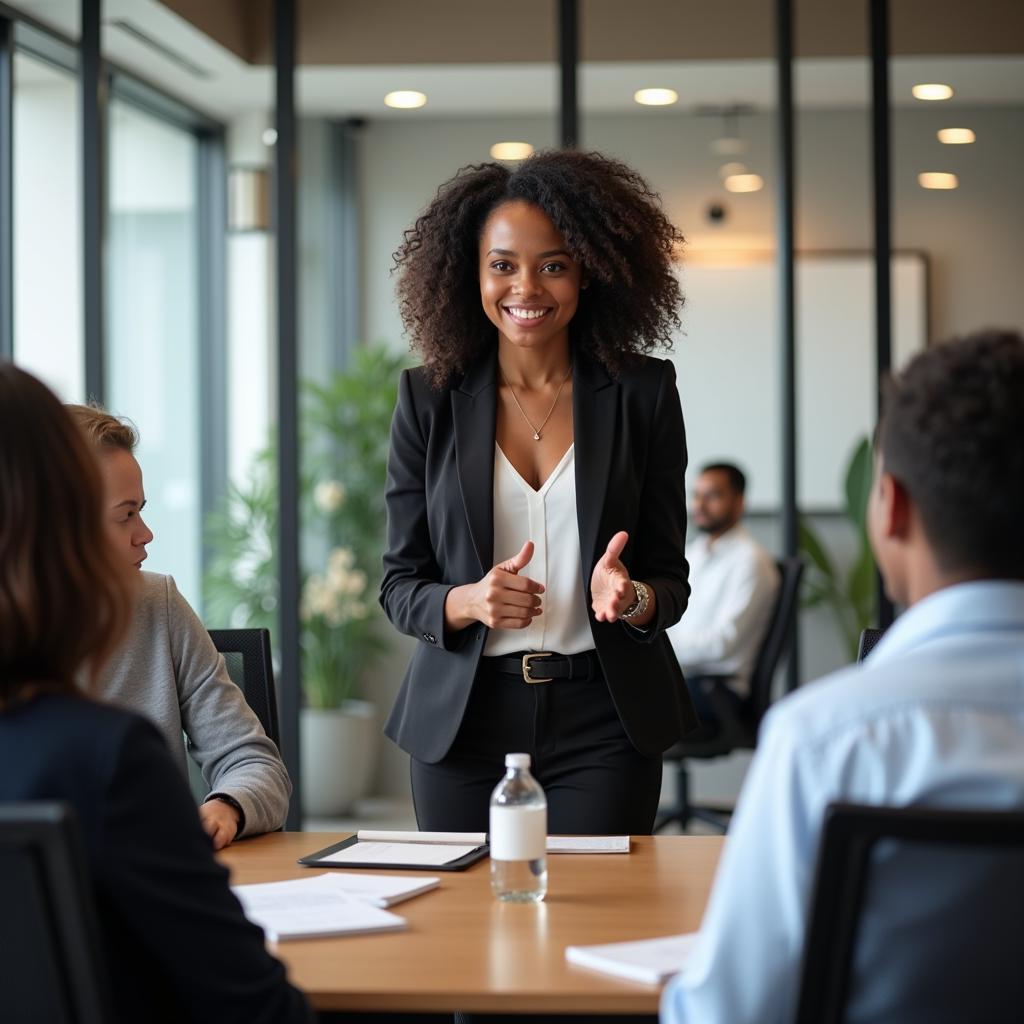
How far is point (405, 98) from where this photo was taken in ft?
19.2

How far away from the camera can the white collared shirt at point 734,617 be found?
482cm

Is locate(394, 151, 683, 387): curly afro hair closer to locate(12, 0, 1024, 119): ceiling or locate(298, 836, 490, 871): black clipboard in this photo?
locate(298, 836, 490, 871): black clipboard

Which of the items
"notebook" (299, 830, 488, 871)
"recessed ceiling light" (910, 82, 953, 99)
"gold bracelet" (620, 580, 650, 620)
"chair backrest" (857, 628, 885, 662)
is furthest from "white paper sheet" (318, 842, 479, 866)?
"recessed ceiling light" (910, 82, 953, 99)

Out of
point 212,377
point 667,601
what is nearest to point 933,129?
point 212,377

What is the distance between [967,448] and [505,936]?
0.71 m

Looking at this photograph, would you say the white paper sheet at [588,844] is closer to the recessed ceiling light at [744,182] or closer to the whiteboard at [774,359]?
the whiteboard at [774,359]

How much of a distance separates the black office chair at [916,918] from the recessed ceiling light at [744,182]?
571 centimetres

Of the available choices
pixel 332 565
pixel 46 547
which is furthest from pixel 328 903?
pixel 332 565

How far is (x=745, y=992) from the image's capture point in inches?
43.9

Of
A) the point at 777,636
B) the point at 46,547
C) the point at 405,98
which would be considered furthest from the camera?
the point at 405,98

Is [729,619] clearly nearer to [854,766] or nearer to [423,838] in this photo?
[423,838]

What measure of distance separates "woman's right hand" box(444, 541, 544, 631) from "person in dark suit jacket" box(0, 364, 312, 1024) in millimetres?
946

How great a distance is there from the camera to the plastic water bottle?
1.62 m

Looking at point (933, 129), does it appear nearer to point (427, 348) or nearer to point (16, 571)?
point (427, 348)
